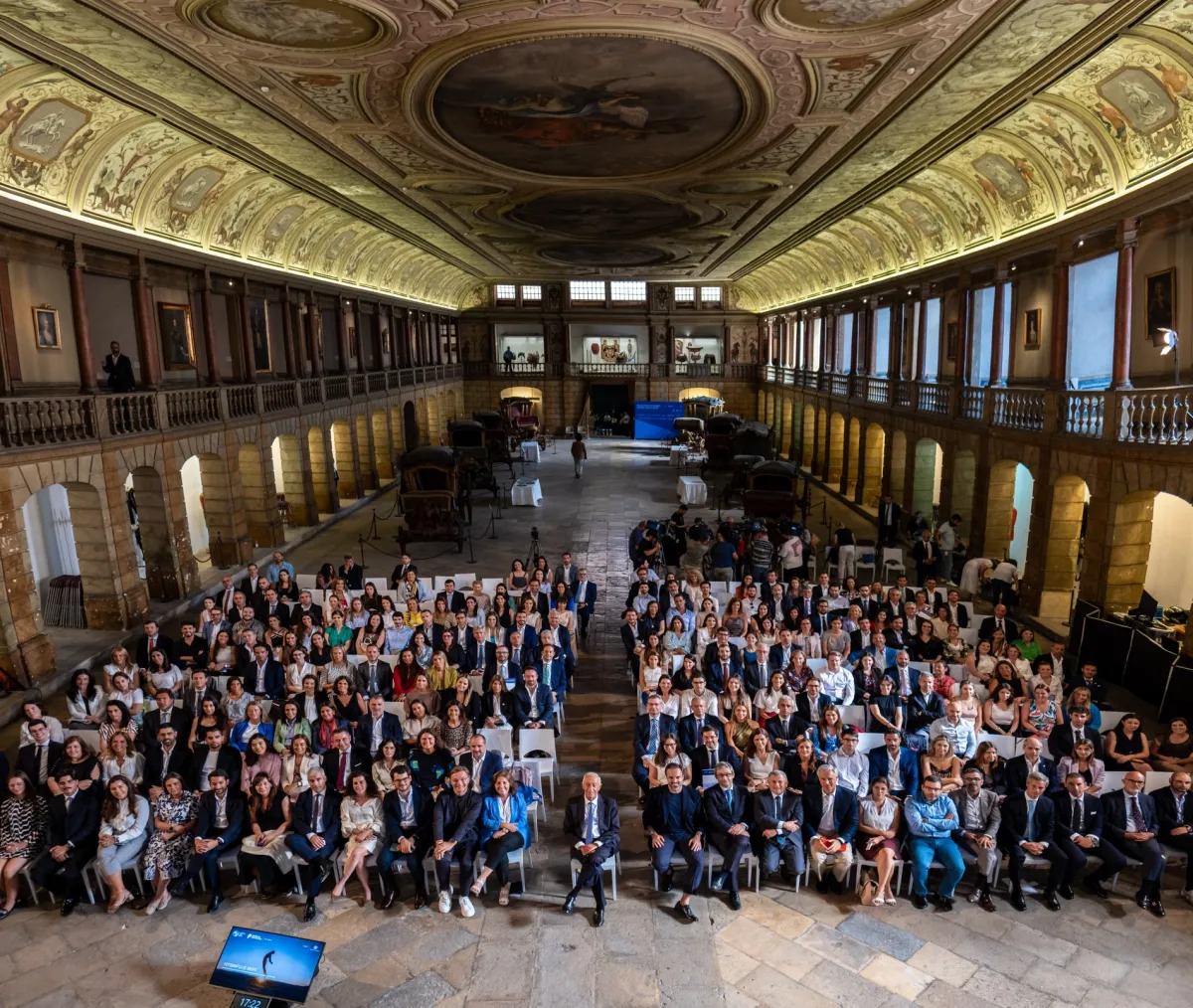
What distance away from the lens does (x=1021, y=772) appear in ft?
25.9

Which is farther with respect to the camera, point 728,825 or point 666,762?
point 666,762

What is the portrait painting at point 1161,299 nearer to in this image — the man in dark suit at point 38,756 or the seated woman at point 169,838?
the seated woman at point 169,838

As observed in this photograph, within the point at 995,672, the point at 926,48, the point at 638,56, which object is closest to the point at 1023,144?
the point at 926,48

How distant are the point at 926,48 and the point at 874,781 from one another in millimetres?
9069

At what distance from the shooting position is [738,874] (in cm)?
790

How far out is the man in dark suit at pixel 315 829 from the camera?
7.58 metres

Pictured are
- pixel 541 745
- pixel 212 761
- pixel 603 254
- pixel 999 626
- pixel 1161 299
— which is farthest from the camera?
pixel 603 254

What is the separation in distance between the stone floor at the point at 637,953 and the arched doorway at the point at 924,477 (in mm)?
15049

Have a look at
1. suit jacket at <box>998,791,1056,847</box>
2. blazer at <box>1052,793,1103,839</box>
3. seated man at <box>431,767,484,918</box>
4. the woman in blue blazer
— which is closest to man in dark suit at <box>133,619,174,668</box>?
seated man at <box>431,767,484,918</box>

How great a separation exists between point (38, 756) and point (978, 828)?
9.35 m

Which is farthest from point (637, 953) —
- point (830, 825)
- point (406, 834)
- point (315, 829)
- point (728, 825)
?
point (315, 829)

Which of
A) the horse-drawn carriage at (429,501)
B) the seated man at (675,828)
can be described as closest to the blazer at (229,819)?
the seated man at (675,828)

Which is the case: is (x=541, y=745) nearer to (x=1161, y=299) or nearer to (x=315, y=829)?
(x=315, y=829)

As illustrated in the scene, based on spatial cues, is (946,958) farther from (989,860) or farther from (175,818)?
(175,818)
